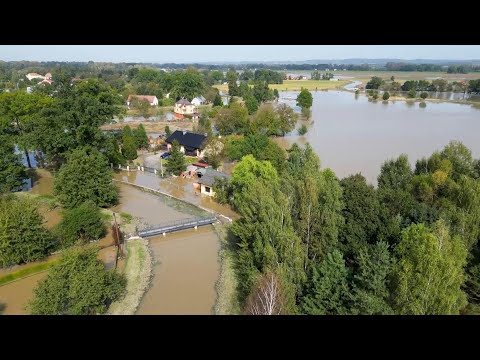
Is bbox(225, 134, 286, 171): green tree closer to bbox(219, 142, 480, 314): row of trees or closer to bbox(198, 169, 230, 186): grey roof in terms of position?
bbox(198, 169, 230, 186): grey roof

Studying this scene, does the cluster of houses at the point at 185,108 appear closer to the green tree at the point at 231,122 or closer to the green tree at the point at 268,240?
the green tree at the point at 231,122

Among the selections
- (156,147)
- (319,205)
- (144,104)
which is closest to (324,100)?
(144,104)

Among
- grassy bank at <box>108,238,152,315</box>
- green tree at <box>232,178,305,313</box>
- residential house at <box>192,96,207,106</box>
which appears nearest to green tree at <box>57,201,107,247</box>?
grassy bank at <box>108,238,152,315</box>

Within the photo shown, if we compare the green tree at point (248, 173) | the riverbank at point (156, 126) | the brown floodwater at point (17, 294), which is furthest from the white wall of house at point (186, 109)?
the brown floodwater at point (17, 294)

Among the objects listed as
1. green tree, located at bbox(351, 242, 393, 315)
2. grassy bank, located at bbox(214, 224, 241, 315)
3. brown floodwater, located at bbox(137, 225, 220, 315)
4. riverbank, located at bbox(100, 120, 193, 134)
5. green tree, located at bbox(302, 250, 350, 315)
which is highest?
green tree, located at bbox(351, 242, 393, 315)

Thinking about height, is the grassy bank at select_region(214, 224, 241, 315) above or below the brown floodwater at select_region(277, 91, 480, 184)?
below
